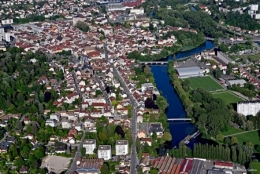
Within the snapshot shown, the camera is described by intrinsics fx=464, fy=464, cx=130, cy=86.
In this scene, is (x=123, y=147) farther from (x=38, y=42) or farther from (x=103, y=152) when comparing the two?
(x=38, y=42)

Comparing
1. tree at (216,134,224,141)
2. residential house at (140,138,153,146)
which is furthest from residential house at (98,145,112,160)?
tree at (216,134,224,141)

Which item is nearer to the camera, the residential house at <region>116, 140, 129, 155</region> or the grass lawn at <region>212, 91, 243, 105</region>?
the residential house at <region>116, 140, 129, 155</region>

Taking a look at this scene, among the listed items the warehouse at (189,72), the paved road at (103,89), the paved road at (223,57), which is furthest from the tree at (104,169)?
the paved road at (223,57)

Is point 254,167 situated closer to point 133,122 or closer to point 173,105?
point 133,122

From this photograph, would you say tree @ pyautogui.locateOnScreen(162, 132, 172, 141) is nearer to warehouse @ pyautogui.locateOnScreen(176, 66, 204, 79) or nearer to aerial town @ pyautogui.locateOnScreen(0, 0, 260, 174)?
aerial town @ pyautogui.locateOnScreen(0, 0, 260, 174)

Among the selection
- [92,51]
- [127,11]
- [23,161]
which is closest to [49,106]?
[23,161]

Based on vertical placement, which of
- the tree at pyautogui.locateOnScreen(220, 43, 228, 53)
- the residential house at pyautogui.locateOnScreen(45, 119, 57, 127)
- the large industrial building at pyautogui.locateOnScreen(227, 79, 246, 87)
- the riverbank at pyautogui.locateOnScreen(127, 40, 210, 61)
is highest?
the residential house at pyautogui.locateOnScreen(45, 119, 57, 127)

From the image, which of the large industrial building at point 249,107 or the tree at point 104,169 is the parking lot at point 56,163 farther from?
the large industrial building at point 249,107
